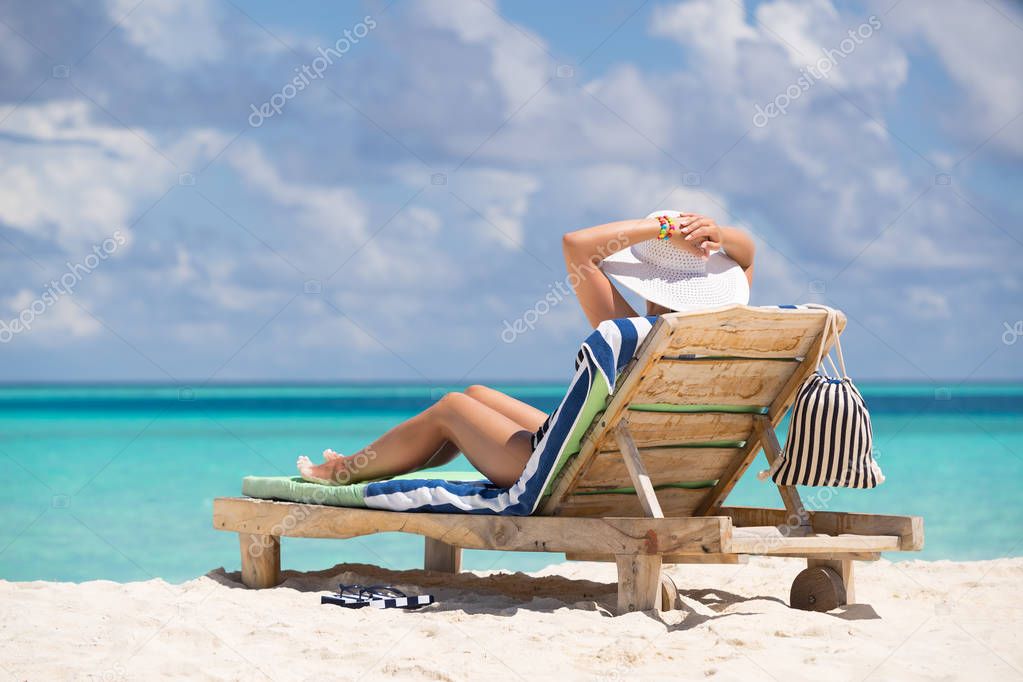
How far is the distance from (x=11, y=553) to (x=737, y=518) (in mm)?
7024

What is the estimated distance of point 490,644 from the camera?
3693 mm

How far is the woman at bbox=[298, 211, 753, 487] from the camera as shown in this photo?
432 centimetres

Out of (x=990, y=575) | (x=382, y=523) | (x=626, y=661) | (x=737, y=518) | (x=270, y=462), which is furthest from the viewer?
(x=270, y=462)

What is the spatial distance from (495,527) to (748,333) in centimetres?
115

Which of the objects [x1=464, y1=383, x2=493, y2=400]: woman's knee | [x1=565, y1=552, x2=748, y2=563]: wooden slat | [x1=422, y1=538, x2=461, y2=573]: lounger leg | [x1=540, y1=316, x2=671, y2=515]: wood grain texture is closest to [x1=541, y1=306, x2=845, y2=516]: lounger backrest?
[x1=540, y1=316, x2=671, y2=515]: wood grain texture

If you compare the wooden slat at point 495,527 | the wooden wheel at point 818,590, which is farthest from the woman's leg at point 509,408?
the wooden wheel at point 818,590

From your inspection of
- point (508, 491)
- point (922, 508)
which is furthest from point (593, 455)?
point (922, 508)

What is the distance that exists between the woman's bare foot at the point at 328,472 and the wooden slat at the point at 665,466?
3.43 ft

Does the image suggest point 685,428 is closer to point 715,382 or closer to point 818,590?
point 715,382

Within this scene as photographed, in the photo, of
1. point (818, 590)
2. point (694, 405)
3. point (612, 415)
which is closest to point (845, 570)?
point (818, 590)

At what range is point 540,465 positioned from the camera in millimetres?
4188

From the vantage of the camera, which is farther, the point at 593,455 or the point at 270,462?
the point at 270,462

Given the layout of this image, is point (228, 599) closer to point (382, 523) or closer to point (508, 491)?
point (382, 523)

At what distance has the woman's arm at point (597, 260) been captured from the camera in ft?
14.0
